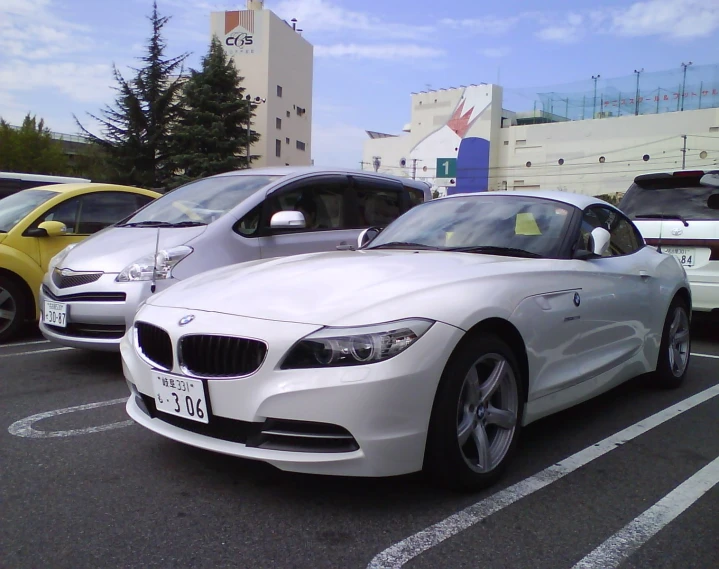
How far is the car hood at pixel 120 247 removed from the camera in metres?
5.15

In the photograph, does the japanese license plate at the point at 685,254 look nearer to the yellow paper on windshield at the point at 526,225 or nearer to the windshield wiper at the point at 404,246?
the yellow paper on windshield at the point at 526,225

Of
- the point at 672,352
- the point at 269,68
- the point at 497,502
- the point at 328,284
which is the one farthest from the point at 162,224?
the point at 269,68

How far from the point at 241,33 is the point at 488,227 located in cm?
6647

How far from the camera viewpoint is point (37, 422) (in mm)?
3887

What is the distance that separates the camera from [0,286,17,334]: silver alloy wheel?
6246 mm

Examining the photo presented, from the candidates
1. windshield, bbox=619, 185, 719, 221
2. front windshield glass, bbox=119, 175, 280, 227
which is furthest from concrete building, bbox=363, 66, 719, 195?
front windshield glass, bbox=119, 175, 280, 227

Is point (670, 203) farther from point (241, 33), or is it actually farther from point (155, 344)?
point (241, 33)

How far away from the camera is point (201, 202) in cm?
596

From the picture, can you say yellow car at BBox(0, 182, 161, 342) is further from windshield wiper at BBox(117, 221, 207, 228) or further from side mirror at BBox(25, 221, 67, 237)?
windshield wiper at BBox(117, 221, 207, 228)

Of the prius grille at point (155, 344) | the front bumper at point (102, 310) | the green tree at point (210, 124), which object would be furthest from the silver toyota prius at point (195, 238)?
the green tree at point (210, 124)

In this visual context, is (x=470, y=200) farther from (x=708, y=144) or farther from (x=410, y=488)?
(x=708, y=144)

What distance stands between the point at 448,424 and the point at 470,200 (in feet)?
7.01

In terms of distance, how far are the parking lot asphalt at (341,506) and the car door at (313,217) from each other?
2.24 m

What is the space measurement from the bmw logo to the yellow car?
402cm
